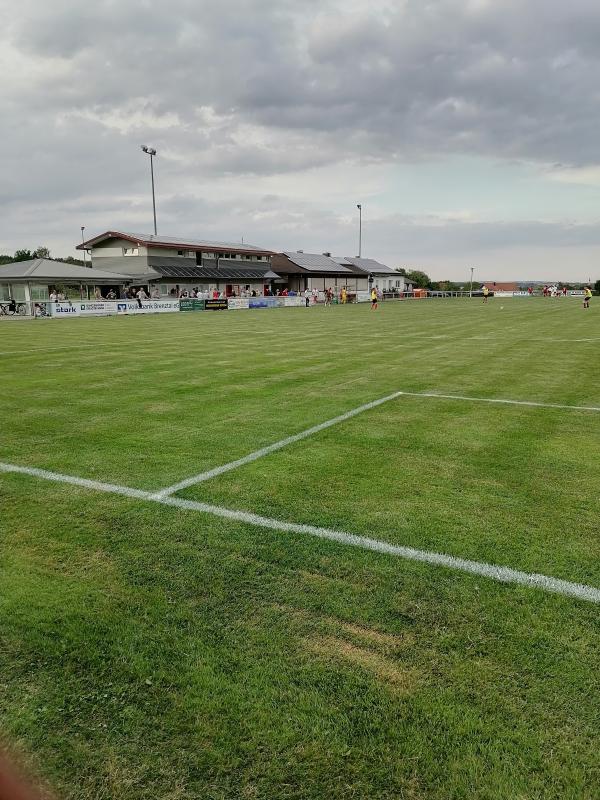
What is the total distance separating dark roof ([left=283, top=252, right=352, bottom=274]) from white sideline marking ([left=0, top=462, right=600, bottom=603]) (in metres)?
77.5

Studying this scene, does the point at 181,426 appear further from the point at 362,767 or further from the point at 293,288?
the point at 293,288

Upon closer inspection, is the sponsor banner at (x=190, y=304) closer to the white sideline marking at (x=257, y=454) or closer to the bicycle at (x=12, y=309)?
the bicycle at (x=12, y=309)

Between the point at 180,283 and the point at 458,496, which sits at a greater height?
the point at 180,283

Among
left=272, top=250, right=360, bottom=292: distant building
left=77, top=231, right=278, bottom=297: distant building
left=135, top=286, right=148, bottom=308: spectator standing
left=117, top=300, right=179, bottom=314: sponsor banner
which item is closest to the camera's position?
left=117, top=300, right=179, bottom=314: sponsor banner

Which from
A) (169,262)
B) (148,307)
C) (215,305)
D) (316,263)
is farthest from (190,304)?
(316,263)

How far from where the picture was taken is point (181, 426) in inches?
283

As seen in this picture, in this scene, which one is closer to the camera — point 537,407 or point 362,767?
point 362,767

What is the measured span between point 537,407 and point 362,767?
7.10 metres

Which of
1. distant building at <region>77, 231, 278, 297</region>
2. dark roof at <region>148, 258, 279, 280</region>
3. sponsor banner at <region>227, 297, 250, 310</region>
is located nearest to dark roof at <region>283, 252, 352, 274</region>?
dark roof at <region>148, 258, 279, 280</region>

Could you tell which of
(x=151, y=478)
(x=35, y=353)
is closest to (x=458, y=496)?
(x=151, y=478)

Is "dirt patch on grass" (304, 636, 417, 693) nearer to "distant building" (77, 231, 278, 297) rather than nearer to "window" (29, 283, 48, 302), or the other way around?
"window" (29, 283, 48, 302)

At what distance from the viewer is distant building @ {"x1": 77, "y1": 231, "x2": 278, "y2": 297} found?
6062 centimetres

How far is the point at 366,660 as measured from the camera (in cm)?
274

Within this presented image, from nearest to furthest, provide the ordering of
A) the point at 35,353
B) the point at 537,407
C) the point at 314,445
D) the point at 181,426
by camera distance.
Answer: the point at 314,445, the point at 181,426, the point at 537,407, the point at 35,353
